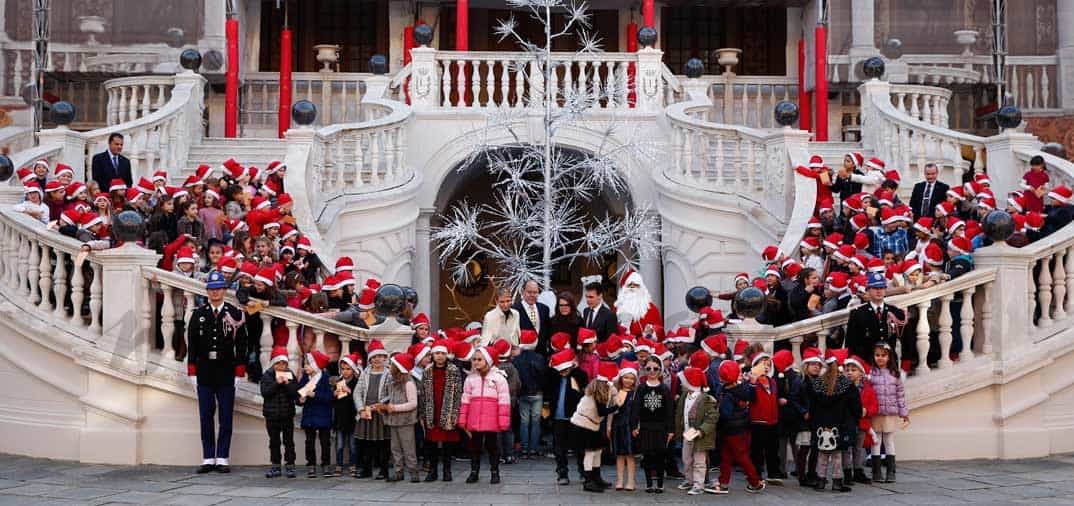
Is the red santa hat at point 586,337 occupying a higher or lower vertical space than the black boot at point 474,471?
higher

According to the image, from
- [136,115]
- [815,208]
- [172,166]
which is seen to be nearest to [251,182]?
[172,166]

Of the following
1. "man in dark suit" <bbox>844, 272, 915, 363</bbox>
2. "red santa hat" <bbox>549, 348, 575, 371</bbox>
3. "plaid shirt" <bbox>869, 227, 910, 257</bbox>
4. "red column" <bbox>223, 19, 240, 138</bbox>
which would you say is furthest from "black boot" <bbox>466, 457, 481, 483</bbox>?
"red column" <bbox>223, 19, 240, 138</bbox>

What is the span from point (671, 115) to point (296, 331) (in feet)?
24.3

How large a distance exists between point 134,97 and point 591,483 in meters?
11.3

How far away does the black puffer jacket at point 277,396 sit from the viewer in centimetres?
1144

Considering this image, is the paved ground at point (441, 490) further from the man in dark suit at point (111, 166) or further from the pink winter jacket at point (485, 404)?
the man in dark suit at point (111, 166)

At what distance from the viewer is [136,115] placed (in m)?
19.7

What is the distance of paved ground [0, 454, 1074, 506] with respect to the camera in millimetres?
10391

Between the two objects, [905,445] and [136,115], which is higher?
[136,115]

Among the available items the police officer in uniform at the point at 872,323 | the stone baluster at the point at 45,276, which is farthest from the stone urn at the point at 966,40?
the stone baluster at the point at 45,276

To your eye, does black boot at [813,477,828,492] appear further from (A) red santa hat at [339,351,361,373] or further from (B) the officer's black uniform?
(B) the officer's black uniform

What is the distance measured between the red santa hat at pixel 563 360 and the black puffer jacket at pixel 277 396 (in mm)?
2145

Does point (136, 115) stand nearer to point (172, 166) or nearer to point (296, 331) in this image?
point (172, 166)

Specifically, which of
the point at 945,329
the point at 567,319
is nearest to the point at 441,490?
the point at 567,319
